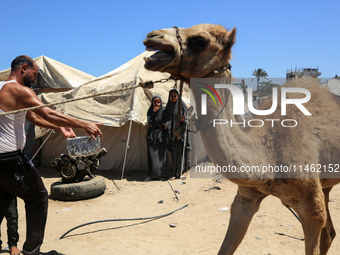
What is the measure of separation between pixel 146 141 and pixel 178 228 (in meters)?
4.60

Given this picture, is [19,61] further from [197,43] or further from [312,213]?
[312,213]

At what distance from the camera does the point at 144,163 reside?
395 inches

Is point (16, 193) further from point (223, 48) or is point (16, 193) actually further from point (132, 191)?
point (132, 191)

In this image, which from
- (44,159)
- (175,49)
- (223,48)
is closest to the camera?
(175,49)

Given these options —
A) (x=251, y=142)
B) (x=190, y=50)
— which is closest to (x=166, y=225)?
(x=251, y=142)

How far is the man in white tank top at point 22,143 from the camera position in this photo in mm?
3111

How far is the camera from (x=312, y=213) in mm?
2824

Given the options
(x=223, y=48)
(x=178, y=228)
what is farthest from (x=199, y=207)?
(x=223, y=48)

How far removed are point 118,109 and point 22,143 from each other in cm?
617

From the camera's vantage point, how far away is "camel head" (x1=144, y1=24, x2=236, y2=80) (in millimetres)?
2373

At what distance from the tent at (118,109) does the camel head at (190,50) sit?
261 inches

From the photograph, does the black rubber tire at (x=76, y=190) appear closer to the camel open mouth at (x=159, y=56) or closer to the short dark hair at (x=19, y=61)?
the short dark hair at (x=19, y=61)

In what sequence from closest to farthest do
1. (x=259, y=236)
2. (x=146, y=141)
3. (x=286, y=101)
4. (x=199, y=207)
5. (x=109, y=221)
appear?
1. (x=286, y=101)
2. (x=259, y=236)
3. (x=109, y=221)
4. (x=199, y=207)
5. (x=146, y=141)

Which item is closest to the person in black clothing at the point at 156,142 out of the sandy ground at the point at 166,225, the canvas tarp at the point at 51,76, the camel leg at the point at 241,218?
the sandy ground at the point at 166,225
